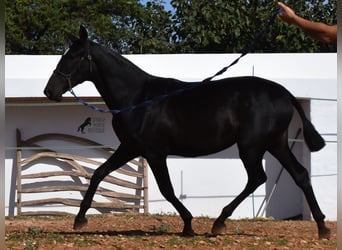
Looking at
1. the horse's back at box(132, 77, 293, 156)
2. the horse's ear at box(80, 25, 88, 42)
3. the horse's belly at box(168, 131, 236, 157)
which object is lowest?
the horse's belly at box(168, 131, 236, 157)

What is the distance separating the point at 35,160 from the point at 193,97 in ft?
22.4

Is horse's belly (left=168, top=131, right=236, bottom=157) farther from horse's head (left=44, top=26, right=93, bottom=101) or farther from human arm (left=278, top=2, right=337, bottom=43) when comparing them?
human arm (left=278, top=2, right=337, bottom=43)

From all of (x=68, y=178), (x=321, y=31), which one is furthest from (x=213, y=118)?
(x=68, y=178)

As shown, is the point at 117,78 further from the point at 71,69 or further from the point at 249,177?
the point at 249,177

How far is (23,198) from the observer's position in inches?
521

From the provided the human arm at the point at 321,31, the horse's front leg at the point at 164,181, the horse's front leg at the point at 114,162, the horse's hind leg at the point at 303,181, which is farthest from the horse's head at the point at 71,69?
the human arm at the point at 321,31

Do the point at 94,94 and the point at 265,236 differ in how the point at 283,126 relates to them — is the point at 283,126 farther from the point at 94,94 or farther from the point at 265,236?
the point at 94,94

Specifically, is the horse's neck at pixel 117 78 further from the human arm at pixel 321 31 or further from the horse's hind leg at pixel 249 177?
the human arm at pixel 321 31

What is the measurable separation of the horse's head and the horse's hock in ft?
19.2

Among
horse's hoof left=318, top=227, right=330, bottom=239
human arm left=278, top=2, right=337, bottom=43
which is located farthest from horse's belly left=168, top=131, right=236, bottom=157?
human arm left=278, top=2, right=337, bottom=43

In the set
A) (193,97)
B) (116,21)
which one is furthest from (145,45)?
(193,97)

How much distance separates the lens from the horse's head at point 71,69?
7387 millimetres

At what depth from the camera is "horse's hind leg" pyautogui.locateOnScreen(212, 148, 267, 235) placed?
7.37 m

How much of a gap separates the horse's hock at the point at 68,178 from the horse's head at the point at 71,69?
585 centimetres
